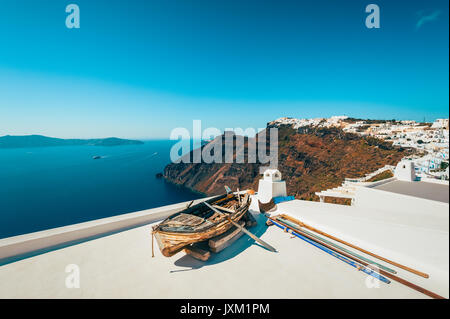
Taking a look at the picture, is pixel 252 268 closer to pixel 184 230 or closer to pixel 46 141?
pixel 184 230

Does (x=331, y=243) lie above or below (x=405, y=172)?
below

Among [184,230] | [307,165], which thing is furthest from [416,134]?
[184,230]

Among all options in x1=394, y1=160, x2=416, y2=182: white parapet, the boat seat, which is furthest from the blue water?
x1=394, y1=160, x2=416, y2=182: white parapet

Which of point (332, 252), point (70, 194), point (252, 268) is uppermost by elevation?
point (332, 252)

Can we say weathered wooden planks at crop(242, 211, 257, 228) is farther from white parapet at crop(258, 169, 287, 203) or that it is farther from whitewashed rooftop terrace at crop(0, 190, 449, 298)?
white parapet at crop(258, 169, 287, 203)

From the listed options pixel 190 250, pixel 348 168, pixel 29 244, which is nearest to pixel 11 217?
pixel 29 244

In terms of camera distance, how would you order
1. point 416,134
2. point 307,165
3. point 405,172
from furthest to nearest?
1. point 307,165
2. point 416,134
3. point 405,172

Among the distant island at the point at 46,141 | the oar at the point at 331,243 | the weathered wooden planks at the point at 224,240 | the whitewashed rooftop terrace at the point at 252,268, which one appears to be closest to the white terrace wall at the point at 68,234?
the whitewashed rooftop terrace at the point at 252,268
